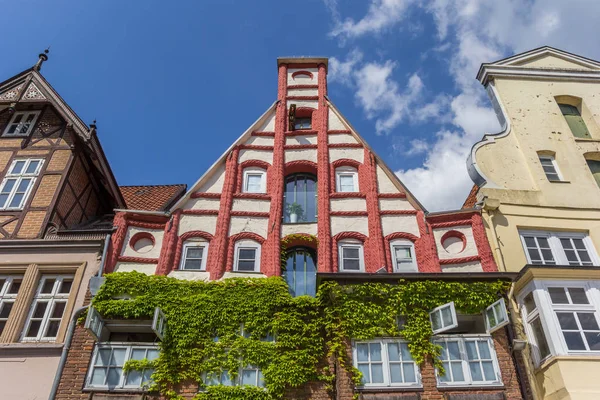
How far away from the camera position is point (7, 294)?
13.9 m

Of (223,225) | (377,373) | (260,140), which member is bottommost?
(377,373)

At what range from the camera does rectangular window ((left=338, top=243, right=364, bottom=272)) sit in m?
14.5

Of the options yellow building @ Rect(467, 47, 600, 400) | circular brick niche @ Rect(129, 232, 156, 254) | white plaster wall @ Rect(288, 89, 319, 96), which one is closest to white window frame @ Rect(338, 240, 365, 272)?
yellow building @ Rect(467, 47, 600, 400)

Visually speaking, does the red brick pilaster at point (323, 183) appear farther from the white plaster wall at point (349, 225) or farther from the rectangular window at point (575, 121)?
the rectangular window at point (575, 121)

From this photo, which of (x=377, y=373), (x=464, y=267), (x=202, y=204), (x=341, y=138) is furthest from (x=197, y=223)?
(x=464, y=267)

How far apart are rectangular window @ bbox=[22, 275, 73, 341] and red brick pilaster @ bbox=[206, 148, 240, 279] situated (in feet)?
12.5

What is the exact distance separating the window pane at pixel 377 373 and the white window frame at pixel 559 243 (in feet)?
17.3

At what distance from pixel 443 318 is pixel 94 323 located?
8303mm

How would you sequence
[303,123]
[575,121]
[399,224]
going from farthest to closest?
[303,123] → [575,121] → [399,224]

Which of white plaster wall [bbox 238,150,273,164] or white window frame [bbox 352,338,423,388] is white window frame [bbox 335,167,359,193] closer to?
white plaster wall [bbox 238,150,273,164]

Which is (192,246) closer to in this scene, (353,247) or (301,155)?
(353,247)

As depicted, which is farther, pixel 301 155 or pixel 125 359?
pixel 301 155

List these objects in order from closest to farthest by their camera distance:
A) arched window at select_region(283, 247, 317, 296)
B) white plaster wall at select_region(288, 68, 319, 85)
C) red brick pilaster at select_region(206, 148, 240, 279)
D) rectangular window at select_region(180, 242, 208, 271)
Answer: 1. red brick pilaster at select_region(206, 148, 240, 279)
2. arched window at select_region(283, 247, 317, 296)
3. rectangular window at select_region(180, 242, 208, 271)
4. white plaster wall at select_region(288, 68, 319, 85)

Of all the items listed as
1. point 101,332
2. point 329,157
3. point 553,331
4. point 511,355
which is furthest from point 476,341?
point 101,332
